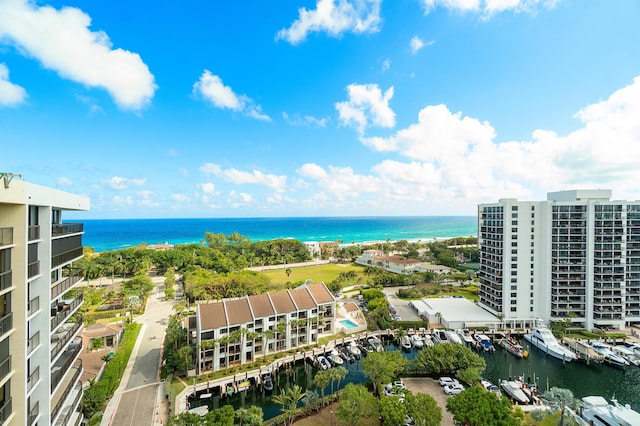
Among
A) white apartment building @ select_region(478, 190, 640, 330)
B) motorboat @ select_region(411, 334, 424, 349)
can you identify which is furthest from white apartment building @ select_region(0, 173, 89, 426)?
white apartment building @ select_region(478, 190, 640, 330)

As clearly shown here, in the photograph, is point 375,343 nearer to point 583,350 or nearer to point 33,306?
point 583,350

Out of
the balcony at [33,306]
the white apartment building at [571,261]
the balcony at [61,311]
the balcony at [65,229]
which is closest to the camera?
the balcony at [33,306]

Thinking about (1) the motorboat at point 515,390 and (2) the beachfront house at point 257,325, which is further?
(2) the beachfront house at point 257,325

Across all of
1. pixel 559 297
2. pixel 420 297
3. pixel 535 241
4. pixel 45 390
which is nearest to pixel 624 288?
pixel 559 297

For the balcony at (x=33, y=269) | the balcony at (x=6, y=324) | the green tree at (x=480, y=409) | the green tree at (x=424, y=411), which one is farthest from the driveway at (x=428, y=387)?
the balcony at (x=33, y=269)

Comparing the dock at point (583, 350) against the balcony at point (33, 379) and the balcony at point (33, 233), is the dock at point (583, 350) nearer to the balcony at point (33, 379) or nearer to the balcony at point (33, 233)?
the balcony at point (33, 379)

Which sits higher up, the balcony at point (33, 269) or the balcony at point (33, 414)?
the balcony at point (33, 269)
